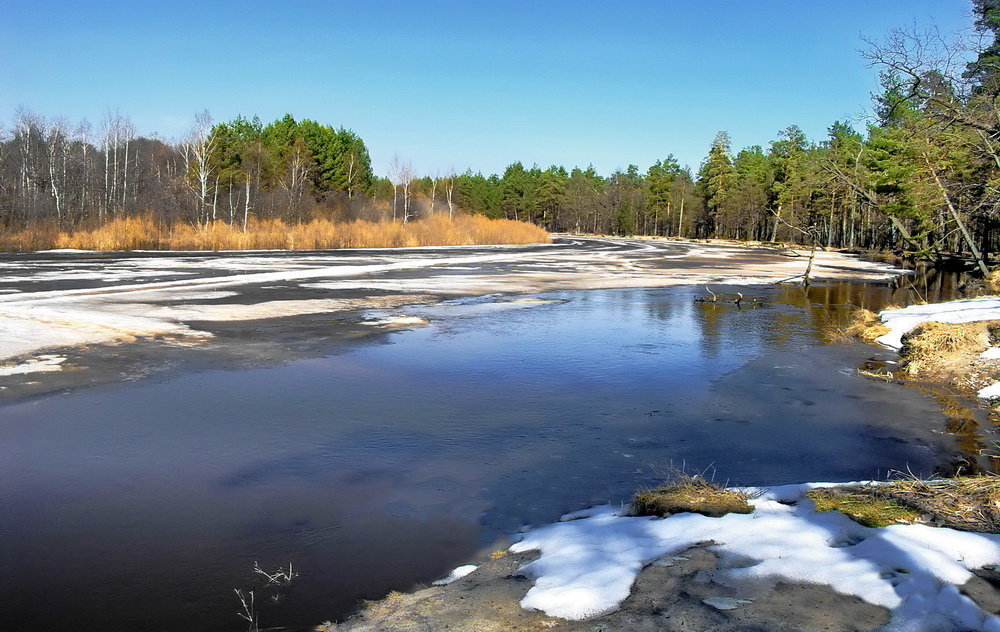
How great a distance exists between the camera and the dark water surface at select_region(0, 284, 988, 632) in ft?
16.2

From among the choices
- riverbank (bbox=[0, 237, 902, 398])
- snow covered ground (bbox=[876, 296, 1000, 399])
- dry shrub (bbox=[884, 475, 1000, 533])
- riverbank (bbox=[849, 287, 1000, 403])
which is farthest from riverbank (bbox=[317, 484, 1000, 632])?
snow covered ground (bbox=[876, 296, 1000, 399])

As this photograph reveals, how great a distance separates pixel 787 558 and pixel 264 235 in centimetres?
4550

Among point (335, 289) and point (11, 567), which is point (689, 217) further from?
point (11, 567)

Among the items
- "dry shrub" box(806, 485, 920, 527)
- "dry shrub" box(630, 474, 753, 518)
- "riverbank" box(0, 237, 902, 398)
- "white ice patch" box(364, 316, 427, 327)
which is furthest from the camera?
"white ice patch" box(364, 316, 427, 327)

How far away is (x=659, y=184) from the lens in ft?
381

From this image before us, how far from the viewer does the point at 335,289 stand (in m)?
23.1

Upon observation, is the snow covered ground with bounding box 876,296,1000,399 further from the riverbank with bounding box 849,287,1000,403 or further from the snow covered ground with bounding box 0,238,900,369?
the snow covered ground with bounding box 0,238,900,369

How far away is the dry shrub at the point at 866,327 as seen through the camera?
51.8 feet

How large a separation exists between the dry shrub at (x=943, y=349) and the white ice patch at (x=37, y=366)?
1314 cm

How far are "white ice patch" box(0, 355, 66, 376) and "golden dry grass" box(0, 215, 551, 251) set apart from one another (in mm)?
30824

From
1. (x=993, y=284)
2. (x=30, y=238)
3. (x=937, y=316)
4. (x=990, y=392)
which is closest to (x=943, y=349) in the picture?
(x=990, y=392)

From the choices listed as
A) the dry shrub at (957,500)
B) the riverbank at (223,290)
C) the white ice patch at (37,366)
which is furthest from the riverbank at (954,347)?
the white ice patch at (37,366)

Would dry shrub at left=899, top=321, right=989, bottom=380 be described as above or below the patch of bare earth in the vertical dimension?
above

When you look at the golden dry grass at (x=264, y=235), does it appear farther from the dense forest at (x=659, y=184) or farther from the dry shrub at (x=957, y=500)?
the dry shrub at (x=957, y=500)
